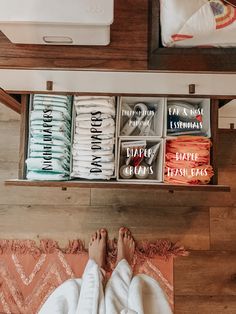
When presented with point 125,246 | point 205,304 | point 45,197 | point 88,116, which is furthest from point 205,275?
point 88,116

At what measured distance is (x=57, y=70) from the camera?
0.83 meters

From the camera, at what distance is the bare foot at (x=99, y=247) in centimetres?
143

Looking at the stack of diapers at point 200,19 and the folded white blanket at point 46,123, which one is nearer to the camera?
the stack of diapers at point 200,19

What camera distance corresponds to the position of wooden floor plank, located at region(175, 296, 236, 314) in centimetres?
146

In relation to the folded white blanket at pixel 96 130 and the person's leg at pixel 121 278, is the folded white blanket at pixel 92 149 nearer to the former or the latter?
the folded white blanket at pixel 96 130

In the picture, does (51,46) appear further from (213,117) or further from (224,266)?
(224,266)

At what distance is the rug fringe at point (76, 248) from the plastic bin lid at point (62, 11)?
3.39ft

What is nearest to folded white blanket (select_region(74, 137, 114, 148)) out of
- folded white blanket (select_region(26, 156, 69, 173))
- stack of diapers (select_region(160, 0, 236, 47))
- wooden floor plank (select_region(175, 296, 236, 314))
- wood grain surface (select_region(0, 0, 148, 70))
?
folded white blanket (select_region(26, 156, 69, 173))

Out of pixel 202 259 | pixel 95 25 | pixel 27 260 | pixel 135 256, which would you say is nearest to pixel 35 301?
pixel 27 260

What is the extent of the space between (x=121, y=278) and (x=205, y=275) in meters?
0.39

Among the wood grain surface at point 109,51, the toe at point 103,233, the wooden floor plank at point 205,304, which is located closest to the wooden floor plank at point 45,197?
the toe at point 103,233

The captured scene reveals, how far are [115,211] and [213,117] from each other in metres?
0.64

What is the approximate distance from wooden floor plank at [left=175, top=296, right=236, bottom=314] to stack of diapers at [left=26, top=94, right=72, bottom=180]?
2.70ft

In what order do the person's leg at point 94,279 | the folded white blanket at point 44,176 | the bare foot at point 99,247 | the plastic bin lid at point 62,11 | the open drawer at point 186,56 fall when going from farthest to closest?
the bare foot at point 99,247 → the person's leg at point 94,279 → the folded white blanket at point 44,176 → the open drawer at point 186,56 → the plastic bin lid at point 62,11
